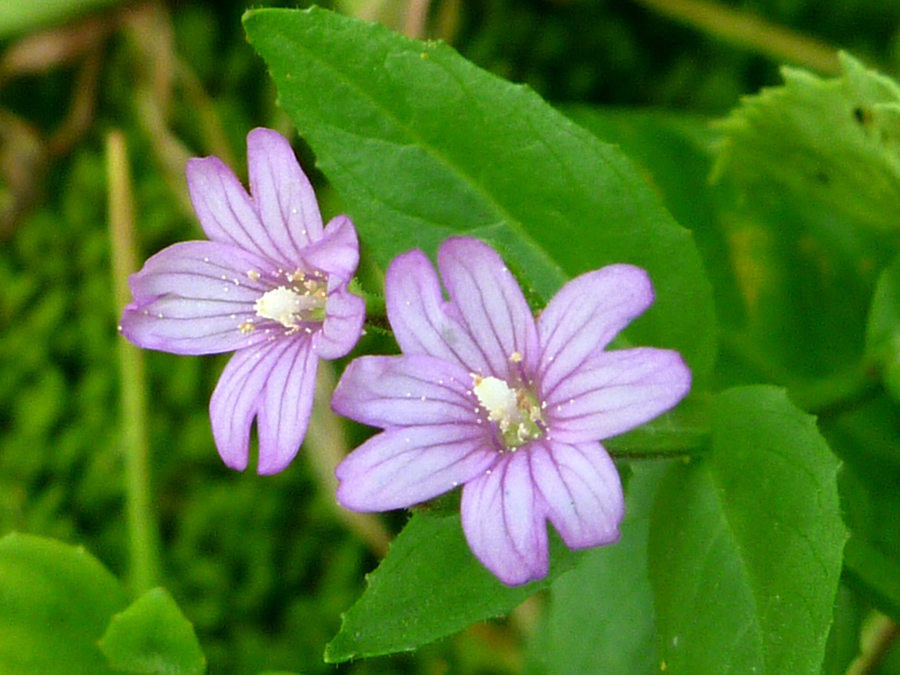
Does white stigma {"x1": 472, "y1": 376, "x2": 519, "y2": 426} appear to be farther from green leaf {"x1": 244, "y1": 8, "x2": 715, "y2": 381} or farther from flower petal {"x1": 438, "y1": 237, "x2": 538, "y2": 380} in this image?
green leaf {"x1": 244, "y1": 8, "x2": 715, "y2": 381}

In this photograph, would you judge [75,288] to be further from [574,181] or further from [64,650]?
[574,181]

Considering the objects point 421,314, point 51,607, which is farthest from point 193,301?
point 51,607

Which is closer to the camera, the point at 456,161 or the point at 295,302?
the point at 295,302

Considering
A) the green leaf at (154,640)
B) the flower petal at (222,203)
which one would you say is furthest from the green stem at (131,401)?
the flower petal at (222,203)

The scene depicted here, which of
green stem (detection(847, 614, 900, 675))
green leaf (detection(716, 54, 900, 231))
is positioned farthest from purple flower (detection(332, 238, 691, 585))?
green stem (detection(847, 614, 900, 675))

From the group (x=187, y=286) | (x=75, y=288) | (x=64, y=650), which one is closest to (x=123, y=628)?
(x=64, y=650)

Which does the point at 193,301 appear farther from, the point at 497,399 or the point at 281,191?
the point at 497,399
